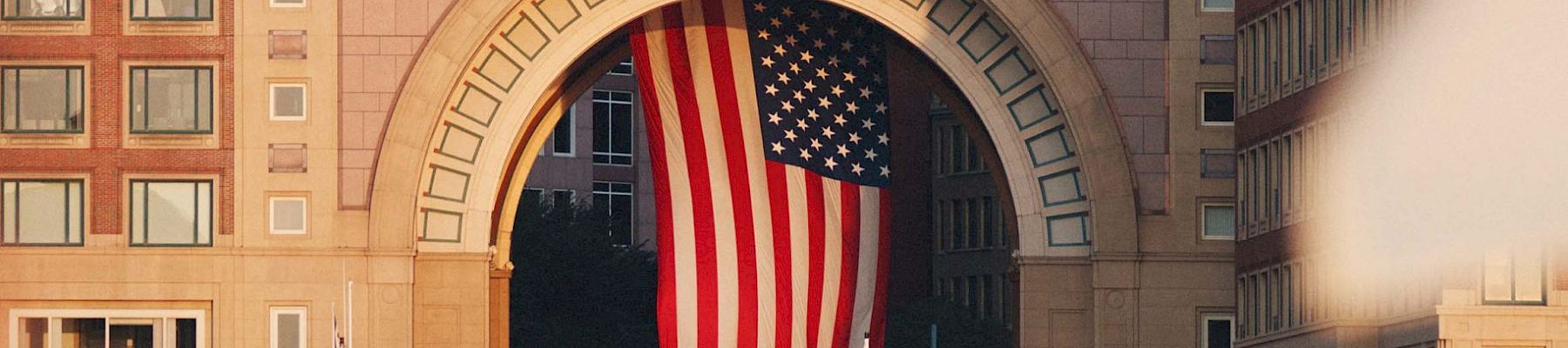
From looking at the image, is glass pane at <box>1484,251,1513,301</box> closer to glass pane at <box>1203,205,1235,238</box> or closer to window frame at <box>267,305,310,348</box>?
glass pane at <box>1203,205,1235,238</box>

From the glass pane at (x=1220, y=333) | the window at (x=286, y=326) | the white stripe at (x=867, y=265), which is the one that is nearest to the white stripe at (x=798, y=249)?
the white stripe at (x=867, y=265)

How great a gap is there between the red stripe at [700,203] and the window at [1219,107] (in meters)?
16.4

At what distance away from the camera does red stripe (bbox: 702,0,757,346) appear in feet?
336

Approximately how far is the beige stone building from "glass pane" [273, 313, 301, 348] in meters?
0.05

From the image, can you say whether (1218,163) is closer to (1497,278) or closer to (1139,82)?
(1139,82)

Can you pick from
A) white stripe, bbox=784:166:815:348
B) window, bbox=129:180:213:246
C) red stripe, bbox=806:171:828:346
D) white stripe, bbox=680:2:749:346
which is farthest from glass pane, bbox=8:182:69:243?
red stripe, bbox=806:171:828:346

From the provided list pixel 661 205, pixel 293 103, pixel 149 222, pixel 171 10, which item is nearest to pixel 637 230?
pixel 661 205

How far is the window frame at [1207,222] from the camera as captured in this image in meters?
93.8

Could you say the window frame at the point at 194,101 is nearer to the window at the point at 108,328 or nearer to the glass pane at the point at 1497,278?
the window at the point at 108,328

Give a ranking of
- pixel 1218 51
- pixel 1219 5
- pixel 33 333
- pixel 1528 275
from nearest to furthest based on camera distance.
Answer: pixel 1528 275
pixel 33 333
pixel 1218 51
pixel 1219 5

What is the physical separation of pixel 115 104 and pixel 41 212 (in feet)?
11.7

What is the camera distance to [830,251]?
103312 mm

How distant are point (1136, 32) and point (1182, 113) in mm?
2585

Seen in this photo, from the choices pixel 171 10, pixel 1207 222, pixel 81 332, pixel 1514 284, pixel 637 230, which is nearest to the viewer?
pixel 1514 284
